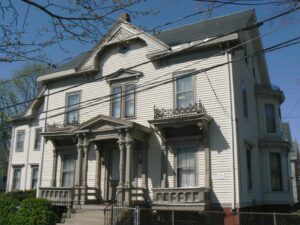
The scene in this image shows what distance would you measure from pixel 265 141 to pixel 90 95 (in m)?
10.1

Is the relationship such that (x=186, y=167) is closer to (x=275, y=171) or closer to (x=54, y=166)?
(x=275, y=171)

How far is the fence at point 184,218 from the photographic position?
601 inches

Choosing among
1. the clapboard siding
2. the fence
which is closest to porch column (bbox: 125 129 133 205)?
the fence

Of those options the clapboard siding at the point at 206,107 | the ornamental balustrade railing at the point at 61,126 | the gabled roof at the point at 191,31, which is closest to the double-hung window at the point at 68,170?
the clapboard siding at the point at 206,107

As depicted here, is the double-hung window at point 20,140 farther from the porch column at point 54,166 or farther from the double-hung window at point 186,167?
the double-hung window at point 186,167

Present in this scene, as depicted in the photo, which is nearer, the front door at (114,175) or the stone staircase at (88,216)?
the stone staircase at (88,216)

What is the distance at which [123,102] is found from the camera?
19.9m

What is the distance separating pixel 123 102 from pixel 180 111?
13.3ft

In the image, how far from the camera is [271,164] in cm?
2014

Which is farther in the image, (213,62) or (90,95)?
(90,95)

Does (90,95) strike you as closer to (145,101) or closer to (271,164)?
Result: (145,101)

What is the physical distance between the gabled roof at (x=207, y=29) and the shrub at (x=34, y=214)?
10184mm

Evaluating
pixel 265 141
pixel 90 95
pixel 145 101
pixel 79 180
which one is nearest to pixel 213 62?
pixel 145 101

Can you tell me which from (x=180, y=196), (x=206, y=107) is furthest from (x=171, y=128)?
(x=180, y=196)
